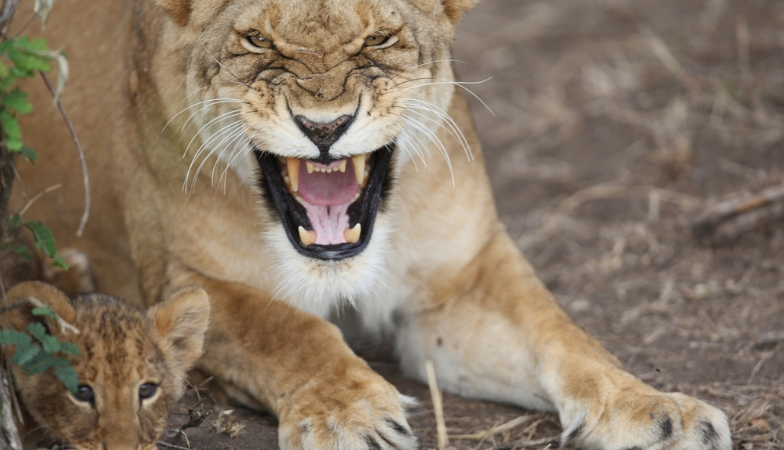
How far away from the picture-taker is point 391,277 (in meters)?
3.04

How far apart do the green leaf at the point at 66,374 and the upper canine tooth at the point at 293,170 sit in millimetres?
802

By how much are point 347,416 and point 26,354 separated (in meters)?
0.78

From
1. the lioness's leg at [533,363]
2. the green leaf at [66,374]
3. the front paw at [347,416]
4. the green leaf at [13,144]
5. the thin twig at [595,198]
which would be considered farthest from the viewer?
the thin twig at [595,198]

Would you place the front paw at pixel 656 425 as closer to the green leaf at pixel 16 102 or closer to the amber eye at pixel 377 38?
the amber eye at pixel 377 38

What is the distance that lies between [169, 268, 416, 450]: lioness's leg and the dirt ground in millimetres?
123

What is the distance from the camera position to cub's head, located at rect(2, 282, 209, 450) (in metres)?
2.22

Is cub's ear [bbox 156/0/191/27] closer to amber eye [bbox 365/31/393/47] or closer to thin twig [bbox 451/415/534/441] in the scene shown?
amber eye [bbox 365/31/393/47]

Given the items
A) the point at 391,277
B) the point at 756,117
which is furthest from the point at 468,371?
the point at 756,117

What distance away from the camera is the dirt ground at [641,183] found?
3.03 m

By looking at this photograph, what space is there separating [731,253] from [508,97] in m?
2.37

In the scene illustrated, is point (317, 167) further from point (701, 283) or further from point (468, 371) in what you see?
point (701, 283)

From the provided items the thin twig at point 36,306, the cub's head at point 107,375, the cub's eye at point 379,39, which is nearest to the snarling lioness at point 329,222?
the cub's eye at point 379,39

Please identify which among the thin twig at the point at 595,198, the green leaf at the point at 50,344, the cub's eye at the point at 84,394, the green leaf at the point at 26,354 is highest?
the green leaf at the point at 50,344

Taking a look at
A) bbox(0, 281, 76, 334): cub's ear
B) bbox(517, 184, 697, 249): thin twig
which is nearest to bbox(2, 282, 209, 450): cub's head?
bbox(0, 281, 76, 334): cub's ear
